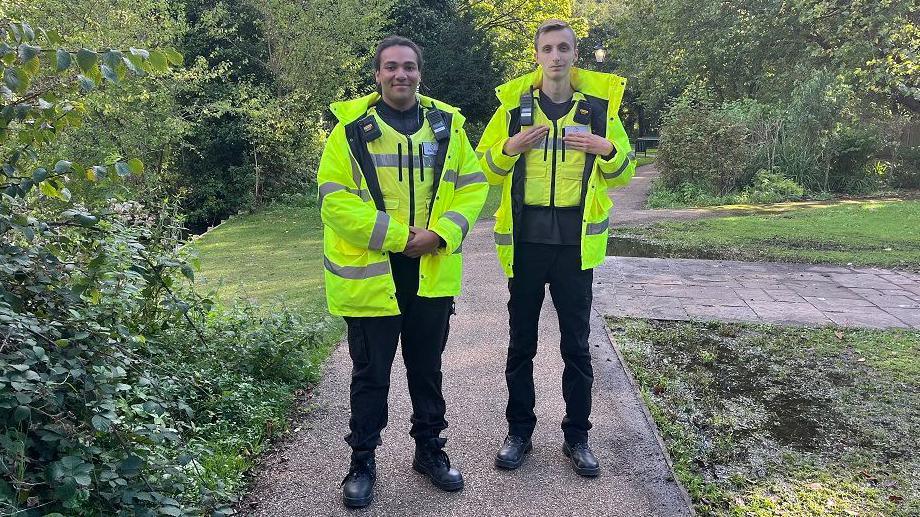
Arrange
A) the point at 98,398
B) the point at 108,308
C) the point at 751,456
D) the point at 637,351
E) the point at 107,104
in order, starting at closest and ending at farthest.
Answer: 1. the point at 98,398
2. the point at 108,308
3. the point at 751,456
4. the point at 637,351
5. the point at 107,104

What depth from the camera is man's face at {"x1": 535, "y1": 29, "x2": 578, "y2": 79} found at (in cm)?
329

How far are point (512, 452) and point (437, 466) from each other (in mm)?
418

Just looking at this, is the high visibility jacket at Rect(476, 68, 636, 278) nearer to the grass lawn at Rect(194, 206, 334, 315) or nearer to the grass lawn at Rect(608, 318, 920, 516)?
the grass lawn at Rect(608, 318, 920, 516)

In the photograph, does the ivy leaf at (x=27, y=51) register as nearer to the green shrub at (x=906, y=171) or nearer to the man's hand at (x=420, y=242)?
the man's hand at (x=420, y=242)

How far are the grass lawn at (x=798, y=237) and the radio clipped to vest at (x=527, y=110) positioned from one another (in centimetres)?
668

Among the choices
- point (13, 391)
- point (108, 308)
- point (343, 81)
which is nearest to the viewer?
point (13, 391)

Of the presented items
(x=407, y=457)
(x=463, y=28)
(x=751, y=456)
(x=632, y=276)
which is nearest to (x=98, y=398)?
(x=407, y=457)

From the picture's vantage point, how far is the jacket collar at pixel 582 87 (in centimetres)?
344

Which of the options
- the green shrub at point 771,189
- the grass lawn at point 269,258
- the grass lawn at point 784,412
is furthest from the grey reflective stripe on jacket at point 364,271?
the green shrub at point 771,189

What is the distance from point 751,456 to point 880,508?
2.10 ft

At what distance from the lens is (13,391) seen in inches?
87.0

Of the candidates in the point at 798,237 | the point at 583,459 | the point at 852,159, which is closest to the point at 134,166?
the point at 583,459

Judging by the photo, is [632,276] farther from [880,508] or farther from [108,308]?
[108,308]

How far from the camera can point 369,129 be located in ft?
10.0
